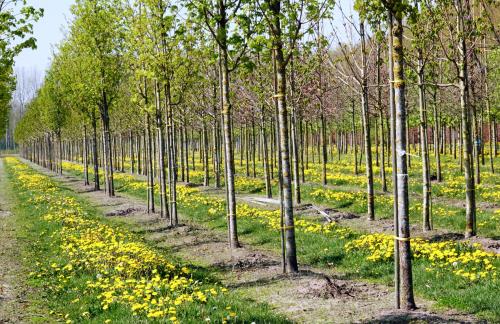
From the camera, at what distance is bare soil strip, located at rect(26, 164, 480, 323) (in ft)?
28.6

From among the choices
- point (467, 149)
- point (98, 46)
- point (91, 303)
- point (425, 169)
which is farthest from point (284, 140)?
point (98, 46)

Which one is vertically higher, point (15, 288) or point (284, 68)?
point (284, 68)

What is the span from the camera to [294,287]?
1089 cm

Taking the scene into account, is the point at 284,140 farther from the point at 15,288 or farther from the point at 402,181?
the point at 15,288

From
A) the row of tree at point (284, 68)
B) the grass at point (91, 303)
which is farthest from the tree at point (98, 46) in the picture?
the grass at point (91, 303)

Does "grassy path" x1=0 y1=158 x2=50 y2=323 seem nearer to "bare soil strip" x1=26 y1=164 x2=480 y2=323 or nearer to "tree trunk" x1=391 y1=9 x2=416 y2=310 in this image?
"bare soil strip" x1=26 y1=164 x2=480 y2=323

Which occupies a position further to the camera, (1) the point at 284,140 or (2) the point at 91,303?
(1) the point at 284,140

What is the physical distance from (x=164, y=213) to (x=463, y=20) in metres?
15.0

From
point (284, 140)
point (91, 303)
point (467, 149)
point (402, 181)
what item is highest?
point (284, 140)

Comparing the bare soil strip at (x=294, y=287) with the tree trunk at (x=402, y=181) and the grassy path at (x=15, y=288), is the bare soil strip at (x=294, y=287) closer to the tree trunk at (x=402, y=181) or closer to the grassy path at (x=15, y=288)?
the tree trunk at (x=402, y=181)

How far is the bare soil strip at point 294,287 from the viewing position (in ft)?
28.6

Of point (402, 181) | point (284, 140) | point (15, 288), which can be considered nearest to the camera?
point (402, 181)

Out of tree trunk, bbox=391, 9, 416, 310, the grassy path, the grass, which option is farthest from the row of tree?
the grassy path

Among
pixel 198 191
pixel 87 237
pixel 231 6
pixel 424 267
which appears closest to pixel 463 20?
pixel 231 6
